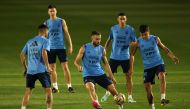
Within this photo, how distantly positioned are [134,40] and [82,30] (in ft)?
71.1

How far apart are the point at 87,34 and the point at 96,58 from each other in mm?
23137

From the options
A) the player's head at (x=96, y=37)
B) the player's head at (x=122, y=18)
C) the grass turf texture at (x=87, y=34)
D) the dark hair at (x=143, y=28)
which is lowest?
the grass turf texture at (x=87, y=34)

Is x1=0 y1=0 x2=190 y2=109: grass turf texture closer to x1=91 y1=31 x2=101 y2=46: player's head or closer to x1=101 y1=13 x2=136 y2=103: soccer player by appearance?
x1=101 y1=13 x2=136 y2=103: soccer player

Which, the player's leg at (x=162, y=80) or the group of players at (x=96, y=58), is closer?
the group of players at (x=96, y=58)

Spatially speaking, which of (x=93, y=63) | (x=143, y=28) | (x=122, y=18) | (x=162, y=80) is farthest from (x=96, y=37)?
(x=122, y=18)

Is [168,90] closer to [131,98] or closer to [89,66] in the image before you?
[131,98]

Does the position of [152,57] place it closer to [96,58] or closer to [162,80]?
[162,80]

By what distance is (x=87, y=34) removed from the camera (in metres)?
43.2

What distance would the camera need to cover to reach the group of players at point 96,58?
19641mm

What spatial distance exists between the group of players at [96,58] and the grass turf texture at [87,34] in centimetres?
104

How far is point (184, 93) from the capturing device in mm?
23891

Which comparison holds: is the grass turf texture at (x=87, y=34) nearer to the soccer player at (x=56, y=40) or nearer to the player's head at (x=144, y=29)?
the soccer player at (x=56, y=40)

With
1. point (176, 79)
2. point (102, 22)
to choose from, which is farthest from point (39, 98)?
point (102, 22)

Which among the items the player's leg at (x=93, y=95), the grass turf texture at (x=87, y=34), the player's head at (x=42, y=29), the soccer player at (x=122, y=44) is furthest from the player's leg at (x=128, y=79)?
the player's head at (x=42, y=29)
